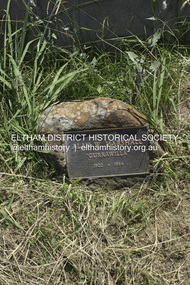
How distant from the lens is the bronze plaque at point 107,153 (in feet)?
8.24

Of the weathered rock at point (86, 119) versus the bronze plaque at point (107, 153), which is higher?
→ the weathered rock at point (86, 119)

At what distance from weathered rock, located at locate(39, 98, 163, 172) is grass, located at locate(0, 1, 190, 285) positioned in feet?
0.36

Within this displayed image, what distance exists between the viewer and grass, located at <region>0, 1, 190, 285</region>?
2320mm

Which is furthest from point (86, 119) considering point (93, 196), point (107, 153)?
point (93, 196)

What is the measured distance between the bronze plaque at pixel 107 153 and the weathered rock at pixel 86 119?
1.6 inches

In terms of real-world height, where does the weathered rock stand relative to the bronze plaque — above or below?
above

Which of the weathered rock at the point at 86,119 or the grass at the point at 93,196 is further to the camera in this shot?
the weathered rock at the point at 86,119

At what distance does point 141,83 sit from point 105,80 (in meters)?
0.31

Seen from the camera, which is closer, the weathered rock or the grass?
the grass

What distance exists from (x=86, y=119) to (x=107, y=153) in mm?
270

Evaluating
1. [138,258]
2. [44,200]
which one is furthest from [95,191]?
[138,258]

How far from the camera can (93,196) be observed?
97.8 inches

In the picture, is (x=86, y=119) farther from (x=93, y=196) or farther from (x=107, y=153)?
(x=93, y=196)

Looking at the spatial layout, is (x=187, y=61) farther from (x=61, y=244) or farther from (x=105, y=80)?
(x=61, y=244)
